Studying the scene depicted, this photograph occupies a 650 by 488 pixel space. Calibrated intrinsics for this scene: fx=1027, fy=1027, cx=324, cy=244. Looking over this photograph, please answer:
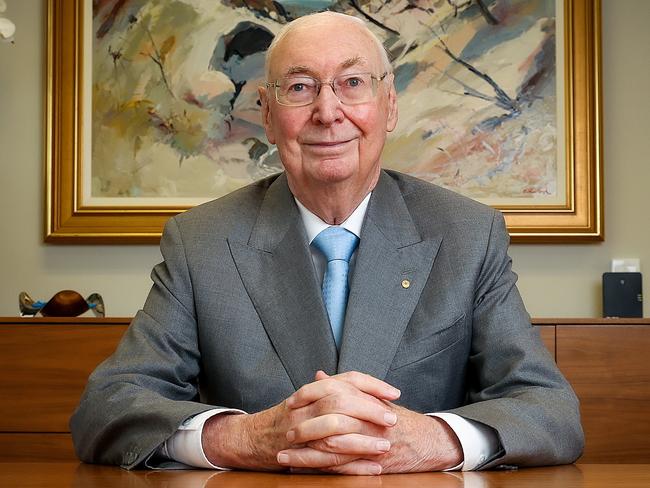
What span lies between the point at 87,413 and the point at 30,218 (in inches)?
89.8

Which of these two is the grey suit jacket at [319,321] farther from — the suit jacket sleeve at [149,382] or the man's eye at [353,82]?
the man's eye at [353,82]

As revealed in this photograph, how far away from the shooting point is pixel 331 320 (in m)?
2.20

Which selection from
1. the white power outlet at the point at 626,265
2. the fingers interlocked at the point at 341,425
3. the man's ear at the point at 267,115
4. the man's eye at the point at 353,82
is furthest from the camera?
the white power outlet at the point at 626,265

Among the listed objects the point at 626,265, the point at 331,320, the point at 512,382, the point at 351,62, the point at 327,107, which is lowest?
the point at 512,382

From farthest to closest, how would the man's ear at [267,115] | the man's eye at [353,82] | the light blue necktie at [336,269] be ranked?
the man's ear at [267,115] → the man's eye at [353,82] → the light blue necktie at [336,269]

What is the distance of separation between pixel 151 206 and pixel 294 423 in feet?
7.93

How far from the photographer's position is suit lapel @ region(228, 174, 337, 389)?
2121 millimetres

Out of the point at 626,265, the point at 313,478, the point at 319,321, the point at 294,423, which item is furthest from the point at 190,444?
the point at 626,265

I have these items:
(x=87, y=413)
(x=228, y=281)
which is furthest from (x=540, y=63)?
(x=87, y=413)

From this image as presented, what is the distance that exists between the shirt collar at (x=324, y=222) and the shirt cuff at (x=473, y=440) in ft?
2.10

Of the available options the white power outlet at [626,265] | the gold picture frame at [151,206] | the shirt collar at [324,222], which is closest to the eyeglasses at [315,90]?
the shirt collar at [324,222]

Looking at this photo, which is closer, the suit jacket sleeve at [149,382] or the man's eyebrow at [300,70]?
the suit jacket sleeve at [149,382]

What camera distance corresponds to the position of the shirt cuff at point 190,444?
180 centimetres

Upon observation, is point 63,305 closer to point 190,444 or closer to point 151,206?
point 151,206
